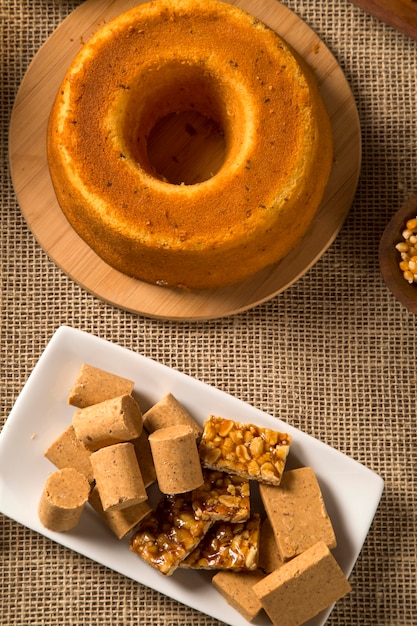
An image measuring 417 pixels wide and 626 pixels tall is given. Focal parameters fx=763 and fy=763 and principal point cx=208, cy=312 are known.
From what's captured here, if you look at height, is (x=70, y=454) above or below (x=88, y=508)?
above

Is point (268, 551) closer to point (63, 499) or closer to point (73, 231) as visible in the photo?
point (63, 499)

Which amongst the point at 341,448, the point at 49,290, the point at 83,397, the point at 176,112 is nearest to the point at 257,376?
the point at 341,448

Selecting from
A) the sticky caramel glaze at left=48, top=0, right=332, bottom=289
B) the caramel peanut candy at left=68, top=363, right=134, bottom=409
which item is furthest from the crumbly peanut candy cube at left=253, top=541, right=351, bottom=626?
the sticky caramel glaze at left=48, top=0, right=332, bottom=289

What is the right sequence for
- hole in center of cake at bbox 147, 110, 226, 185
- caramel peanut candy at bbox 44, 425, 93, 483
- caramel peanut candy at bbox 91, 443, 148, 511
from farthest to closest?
hole in center of cake at bbox 147, 110, 226, 185 → caramel peanut candy at bbox 44, 425, 93, 483 → caramel peanut candy at bbox 91, 443, 148, 511

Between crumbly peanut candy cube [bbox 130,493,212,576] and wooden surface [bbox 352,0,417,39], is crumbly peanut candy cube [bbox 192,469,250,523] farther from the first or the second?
wooden surface [bbox 352,0,417,39]

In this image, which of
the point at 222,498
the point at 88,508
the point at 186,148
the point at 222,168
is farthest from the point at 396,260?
the point at 88,508
